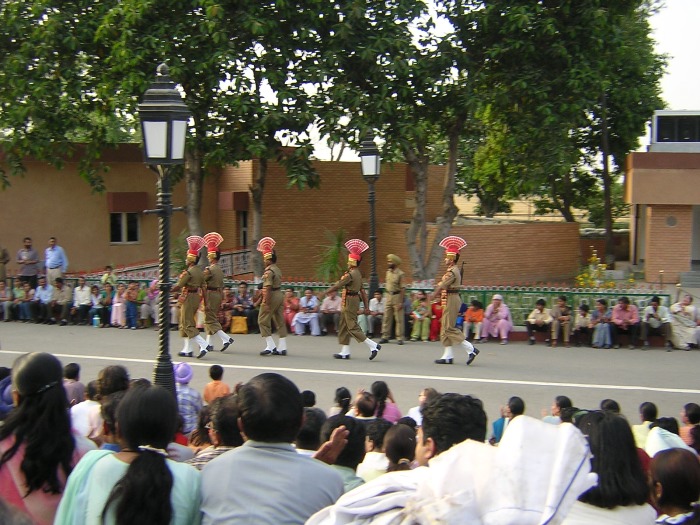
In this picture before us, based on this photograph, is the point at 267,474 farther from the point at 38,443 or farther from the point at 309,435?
the point at 309,435

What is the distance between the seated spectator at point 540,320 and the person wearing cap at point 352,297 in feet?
10.2

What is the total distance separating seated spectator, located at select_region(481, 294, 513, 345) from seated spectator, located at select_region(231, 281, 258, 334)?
4421 mm

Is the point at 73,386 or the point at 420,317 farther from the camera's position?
the point at 420,317

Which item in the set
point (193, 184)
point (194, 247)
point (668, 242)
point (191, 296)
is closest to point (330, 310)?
point (191, 296)

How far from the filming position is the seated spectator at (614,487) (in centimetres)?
375

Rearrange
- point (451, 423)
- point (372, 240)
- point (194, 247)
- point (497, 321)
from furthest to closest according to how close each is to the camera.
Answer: point (372, 240)
point (497, 321)
point (194, 247)
point (451, 423)

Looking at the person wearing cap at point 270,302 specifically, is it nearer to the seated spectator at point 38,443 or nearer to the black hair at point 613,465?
the seated spectator at point 38,443

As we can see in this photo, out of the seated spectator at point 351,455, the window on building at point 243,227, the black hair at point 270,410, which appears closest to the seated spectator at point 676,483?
the seated spectator at point 351,455

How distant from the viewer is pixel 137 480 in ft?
11.0

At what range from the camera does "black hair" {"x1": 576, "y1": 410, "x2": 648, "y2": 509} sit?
3.79 metres

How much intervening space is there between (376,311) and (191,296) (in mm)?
3669

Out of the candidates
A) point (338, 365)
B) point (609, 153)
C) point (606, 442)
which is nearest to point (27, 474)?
point (606, 442)

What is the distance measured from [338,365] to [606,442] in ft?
33.2

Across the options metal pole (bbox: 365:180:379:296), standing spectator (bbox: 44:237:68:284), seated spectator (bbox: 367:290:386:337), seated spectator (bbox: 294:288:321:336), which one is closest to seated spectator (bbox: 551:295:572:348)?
seated spectator (bbox: 367:290:386:337)
